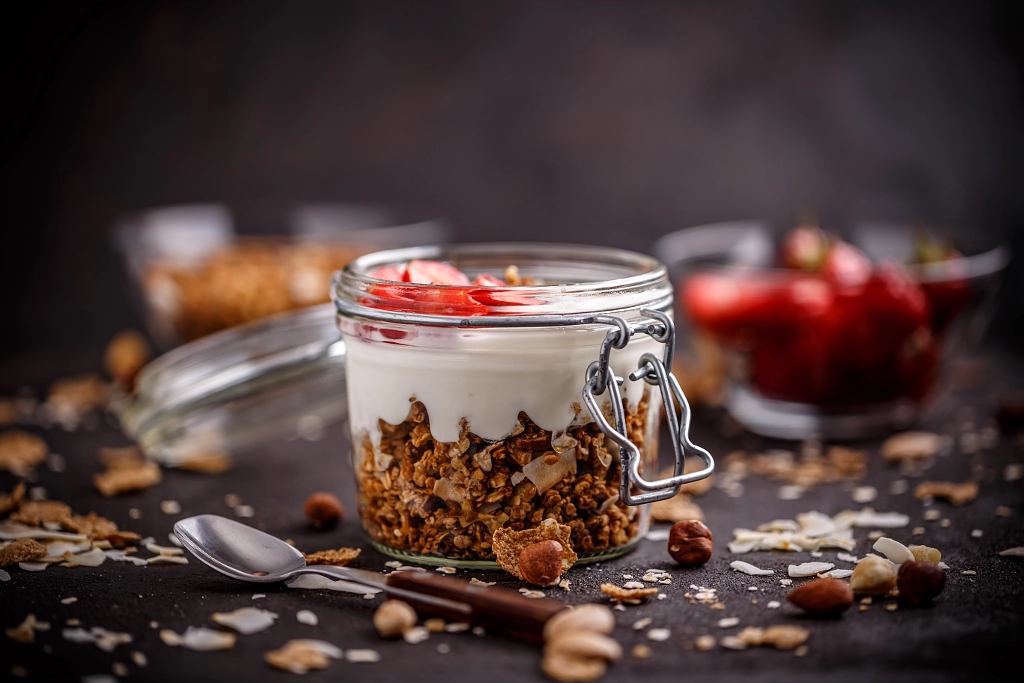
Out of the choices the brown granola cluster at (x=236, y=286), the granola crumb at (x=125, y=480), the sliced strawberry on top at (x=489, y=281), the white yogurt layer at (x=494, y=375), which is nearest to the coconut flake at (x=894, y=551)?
the white yogurt layer at (x=494, y=375)

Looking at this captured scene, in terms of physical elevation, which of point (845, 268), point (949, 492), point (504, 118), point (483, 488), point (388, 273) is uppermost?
point (504, 118)

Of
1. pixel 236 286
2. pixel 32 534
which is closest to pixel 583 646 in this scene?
pixel 32 534

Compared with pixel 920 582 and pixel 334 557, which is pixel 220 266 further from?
pixel 920 582

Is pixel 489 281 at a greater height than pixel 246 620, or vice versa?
pixel 489 281

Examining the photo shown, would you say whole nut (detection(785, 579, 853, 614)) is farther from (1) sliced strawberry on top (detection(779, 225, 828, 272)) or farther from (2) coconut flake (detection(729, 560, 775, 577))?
(1) sliced strawberry on top (detection(779, 225, 828, 272))

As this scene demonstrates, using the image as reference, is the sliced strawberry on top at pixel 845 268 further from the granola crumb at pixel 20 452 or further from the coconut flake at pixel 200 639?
the granola crumb at pixel 20 452

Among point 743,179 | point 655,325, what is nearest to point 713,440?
point 655,325

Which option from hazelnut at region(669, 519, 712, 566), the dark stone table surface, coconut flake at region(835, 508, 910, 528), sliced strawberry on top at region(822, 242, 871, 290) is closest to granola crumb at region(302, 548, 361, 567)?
the dark stone table surface
